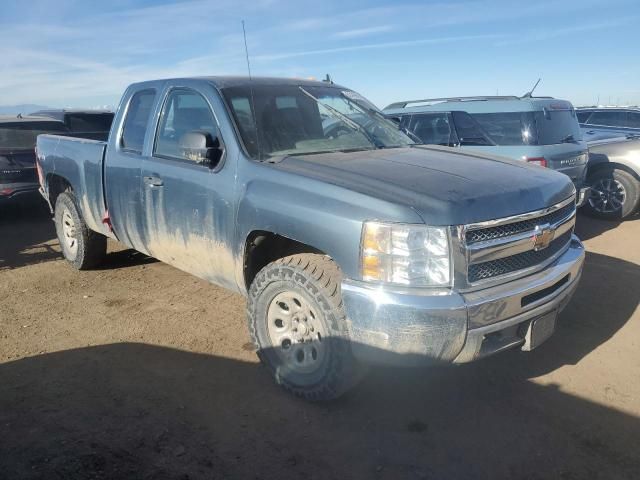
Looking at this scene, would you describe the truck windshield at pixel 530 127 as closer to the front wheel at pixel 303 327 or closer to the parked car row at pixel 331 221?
the parked car row at pixel 331 221

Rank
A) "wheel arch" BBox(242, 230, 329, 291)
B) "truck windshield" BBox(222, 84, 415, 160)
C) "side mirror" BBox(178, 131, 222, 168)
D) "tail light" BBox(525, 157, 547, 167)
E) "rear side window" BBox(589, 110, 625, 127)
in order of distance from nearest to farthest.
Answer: "wheel arch" BBox(242, 230, 329, 291)
"side mirror" BBox(178, 131, 222, 168)
"truck windshield" BBox(222, 84, 415, 160)
"tail light" BBox(525, 157, 547, 167)
"rear side window" BBox(589, 110, 625, 127)

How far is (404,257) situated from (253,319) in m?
1.27

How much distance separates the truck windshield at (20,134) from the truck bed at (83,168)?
7.27 feet

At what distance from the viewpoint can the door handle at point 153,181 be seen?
3.95 metres

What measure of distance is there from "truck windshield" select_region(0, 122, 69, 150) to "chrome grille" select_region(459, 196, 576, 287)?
7.23m

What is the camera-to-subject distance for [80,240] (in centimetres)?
559

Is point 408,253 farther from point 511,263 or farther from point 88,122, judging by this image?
point 88,122

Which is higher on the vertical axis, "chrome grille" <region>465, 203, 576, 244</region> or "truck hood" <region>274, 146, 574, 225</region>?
"truck hood" <region>274, 146, 574, 225</region>

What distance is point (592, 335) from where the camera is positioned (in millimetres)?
4047

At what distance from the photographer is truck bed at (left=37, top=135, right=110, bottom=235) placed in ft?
15.8

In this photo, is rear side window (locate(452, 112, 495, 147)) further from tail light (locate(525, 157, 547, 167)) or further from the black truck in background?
the black truck in background

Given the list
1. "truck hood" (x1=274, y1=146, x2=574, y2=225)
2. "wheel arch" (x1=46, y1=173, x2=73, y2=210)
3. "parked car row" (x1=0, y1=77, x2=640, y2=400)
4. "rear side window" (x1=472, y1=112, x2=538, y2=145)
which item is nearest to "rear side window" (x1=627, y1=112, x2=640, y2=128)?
"rear side window" (x1=472, y1=112, x2=538, y2=145)

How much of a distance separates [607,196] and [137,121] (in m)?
7.15

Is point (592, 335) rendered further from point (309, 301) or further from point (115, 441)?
point (115, 441)
